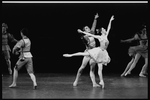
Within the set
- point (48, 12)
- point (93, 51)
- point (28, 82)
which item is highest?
point (48, 12)

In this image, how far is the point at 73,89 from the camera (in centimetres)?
846

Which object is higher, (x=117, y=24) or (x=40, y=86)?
(x=117, y=24)

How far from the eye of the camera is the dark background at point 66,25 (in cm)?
1346

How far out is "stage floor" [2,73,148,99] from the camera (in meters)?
7.54

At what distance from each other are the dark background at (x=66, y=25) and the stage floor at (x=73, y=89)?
309 cm

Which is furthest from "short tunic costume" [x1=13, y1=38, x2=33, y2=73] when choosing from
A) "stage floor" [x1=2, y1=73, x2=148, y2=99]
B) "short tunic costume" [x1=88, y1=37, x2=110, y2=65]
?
"short tunic costume" [x1=88, y1=37, x2=110, y2=65]

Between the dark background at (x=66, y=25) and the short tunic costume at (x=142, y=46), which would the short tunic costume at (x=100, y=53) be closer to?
the short tunic costume at (x=142, y=46)

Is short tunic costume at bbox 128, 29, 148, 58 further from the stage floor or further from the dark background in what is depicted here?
the dark background

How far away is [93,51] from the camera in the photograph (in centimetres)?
877

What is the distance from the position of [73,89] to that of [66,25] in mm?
5642

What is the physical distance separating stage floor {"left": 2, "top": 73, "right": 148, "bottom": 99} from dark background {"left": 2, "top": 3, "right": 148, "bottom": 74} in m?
3.09

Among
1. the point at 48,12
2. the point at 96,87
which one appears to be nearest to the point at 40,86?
the point at 96,87

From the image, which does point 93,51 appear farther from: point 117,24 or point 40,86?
point 117,24

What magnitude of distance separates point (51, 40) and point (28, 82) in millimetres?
4528
